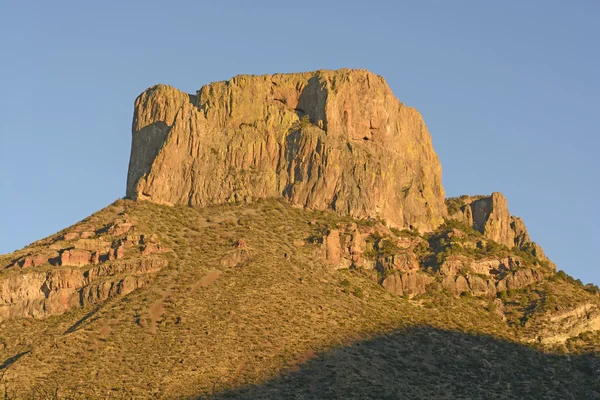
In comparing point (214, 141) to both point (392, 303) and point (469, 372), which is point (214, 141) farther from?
point (469, 372)

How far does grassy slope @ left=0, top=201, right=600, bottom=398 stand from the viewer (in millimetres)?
147875

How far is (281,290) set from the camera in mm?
165750

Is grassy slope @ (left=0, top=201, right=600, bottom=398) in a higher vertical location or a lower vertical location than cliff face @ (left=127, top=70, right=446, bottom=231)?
lower

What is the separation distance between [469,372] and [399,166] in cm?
4744

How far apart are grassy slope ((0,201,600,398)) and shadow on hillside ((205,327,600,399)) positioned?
0.86 ft

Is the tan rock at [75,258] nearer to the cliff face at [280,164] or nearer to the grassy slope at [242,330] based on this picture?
the grassy slope at [242,330]

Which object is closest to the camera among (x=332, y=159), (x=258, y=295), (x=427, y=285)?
(x=258, y=295)

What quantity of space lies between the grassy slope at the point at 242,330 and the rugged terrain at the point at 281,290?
0.27 m

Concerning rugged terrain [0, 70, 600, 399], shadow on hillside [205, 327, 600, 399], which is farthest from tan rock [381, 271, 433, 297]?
shadow on hillside [205, 327, 600, 399]

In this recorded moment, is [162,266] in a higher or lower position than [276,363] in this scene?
higher

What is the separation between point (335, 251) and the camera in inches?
7087

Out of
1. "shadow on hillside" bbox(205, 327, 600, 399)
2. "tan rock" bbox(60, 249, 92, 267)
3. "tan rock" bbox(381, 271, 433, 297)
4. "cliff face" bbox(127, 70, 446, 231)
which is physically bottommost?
"shadow on hillside" bbox(205, 327, 600, 399)

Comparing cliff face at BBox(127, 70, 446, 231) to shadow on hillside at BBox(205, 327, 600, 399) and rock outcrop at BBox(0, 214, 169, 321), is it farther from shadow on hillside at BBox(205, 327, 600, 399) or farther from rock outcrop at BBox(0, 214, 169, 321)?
shadow on hillside at BBox(205, 327, 600, 399)

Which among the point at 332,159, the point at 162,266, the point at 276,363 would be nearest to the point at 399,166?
the point at 332,159
